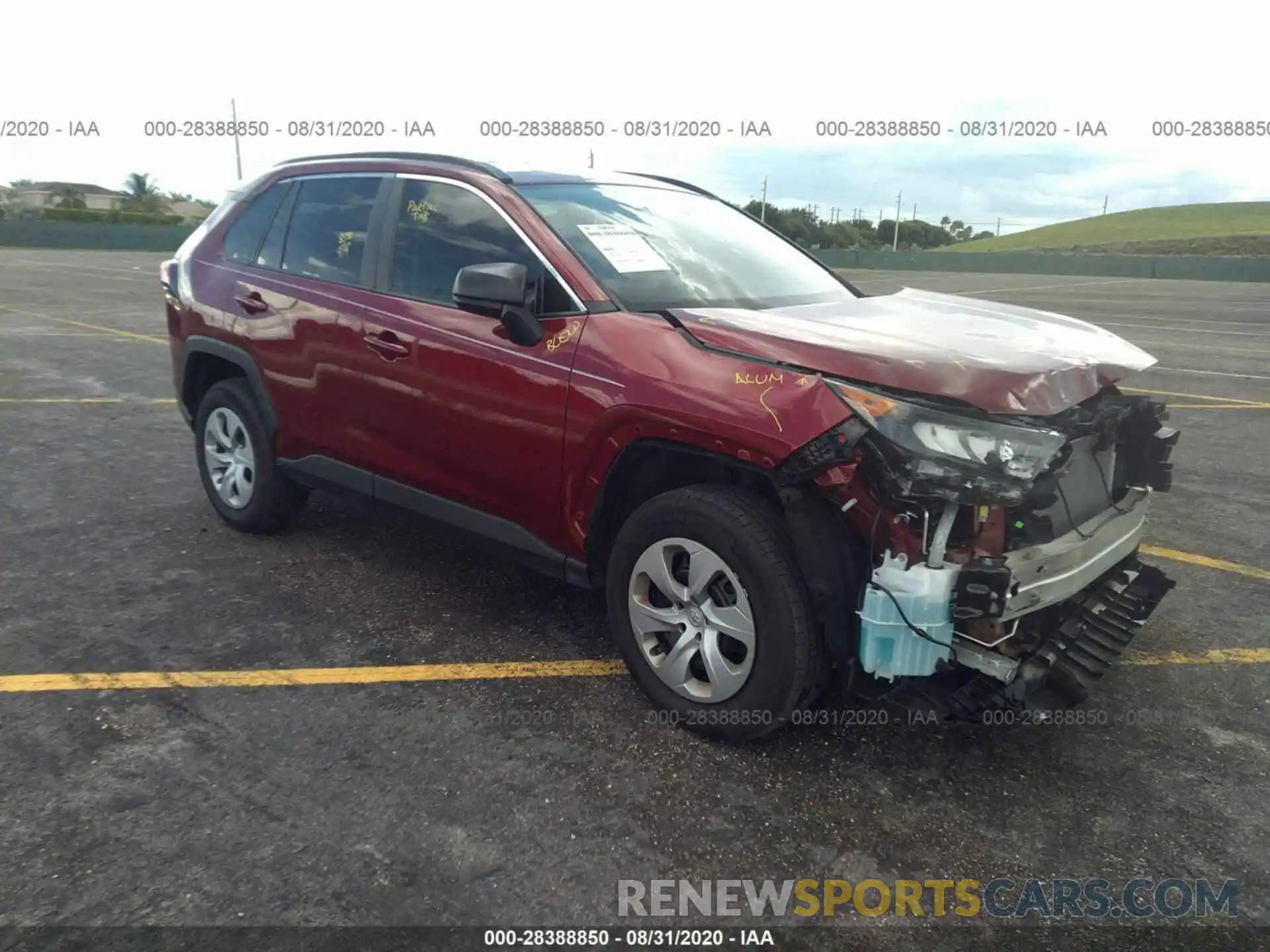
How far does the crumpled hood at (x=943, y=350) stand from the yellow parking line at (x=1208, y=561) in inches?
69.4

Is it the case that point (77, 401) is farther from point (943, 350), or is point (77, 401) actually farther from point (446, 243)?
point (943, 350)

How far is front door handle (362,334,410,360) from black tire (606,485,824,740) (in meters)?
1.28

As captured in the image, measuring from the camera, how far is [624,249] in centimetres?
358

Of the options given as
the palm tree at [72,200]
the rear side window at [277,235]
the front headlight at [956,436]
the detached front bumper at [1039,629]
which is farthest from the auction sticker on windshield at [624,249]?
the palm tree at [72,200]

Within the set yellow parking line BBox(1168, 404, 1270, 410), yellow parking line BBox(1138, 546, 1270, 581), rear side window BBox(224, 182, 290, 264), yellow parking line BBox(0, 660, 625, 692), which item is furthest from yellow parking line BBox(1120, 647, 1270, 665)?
yellow parking line BBox(1168, 404, 1270, 410)

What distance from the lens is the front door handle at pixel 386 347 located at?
3.80 meters

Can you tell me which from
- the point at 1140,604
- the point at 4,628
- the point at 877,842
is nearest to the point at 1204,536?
the point at 1140,604

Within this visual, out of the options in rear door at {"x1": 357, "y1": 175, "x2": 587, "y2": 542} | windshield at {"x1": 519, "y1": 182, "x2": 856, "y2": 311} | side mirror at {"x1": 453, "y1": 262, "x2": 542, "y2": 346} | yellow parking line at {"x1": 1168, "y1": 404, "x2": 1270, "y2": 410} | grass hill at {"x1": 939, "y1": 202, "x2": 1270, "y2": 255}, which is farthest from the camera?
grass hill at {"x1": 939, "y1": 202, "x2": 1270, "y2": 255}

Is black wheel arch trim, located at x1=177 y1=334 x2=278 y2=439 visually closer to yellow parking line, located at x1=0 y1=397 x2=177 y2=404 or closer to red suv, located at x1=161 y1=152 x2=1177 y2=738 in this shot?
red suv, located at x1=161 y1=152 x2=1177 y2=738

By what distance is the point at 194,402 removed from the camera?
5156 millimetres

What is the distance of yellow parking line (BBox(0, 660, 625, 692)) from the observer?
337 centimetres

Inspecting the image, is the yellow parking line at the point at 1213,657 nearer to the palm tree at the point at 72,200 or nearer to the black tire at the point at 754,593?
the black tire at the point at 754,593

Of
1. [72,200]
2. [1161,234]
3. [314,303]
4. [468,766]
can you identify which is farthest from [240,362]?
[1161,234]

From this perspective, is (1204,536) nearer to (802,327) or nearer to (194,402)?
(802,327)
